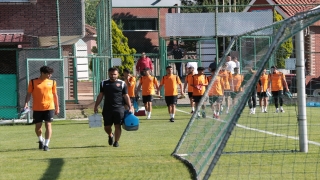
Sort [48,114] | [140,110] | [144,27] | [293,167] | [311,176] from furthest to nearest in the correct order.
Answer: [144,27]
[140,110]
[48,114]
[293,167]
[311,176]

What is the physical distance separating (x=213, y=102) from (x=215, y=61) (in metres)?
16.9

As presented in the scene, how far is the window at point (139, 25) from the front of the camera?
166ft

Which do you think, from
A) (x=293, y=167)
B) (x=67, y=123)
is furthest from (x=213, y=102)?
(x=67, y=123)

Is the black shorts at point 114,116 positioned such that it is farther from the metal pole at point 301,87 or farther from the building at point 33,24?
the building at point 33,24

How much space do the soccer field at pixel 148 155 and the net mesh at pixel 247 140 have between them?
0.02 meters

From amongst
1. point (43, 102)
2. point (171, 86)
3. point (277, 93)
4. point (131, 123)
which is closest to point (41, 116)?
point (43, 102)

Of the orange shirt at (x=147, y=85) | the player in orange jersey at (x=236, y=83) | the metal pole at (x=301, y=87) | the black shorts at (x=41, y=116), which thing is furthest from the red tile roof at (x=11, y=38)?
the metal pole at (x=301, y=87)

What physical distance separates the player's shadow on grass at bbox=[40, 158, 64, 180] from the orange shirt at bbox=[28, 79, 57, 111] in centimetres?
232

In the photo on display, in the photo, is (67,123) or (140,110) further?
(140,110)

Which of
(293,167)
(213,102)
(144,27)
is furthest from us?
(144,27)

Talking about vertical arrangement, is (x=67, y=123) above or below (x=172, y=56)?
below

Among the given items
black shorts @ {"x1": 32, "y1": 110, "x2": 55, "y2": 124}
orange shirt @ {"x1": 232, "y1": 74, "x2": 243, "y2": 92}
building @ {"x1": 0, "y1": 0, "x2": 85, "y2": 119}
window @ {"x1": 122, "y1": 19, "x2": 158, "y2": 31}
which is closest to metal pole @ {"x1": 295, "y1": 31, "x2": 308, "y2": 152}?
orange shirt @ {"x1": 232, "y1": 74, "x2": 243, "y2": 92}

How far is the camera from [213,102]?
47.8 ft

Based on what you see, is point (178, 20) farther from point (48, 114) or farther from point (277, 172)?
point (277, 172)
